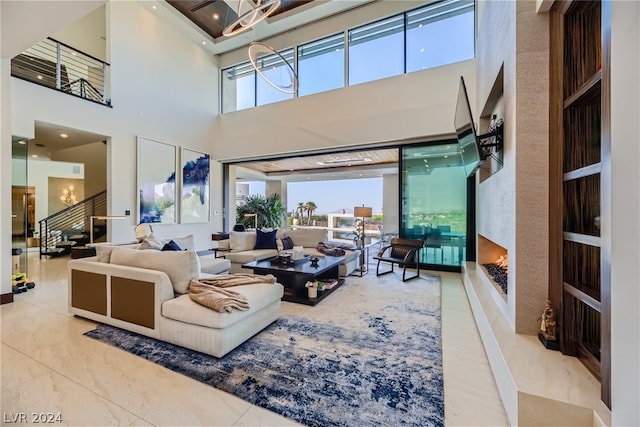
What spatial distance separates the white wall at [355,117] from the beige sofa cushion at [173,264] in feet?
14.5

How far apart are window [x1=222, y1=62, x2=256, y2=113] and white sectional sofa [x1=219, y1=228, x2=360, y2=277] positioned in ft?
13.3

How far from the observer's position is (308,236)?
574 cm

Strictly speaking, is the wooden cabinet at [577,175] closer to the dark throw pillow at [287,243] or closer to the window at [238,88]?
the dark throw pillow at [287,243]

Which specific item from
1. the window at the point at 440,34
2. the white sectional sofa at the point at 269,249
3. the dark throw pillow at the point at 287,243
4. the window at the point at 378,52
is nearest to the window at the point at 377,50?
the window at the point at 378,52

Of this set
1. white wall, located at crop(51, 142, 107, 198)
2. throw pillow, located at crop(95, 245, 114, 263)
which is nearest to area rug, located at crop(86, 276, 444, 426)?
throw pillow, located at crop(95, 245, 114, 263)

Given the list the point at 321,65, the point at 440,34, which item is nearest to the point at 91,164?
the point at 321,65

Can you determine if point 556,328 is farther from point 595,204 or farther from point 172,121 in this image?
point 172,121

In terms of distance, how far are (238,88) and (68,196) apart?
8.45m

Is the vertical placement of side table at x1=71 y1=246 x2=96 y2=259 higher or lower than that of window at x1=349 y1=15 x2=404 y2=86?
lower

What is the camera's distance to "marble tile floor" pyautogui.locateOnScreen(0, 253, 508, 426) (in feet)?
5.17

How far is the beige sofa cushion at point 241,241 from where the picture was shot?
209 inches

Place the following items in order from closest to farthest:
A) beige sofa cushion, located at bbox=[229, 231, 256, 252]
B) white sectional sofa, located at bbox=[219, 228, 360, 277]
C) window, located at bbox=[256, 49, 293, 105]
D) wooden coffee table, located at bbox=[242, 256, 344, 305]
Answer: wooden coffee table, located at bbox=[242, 256, 344, 305]
white sectional sofa, located at bbox=[219, 228, 360, 277]
beige sofa cushion, located at bbox=[229, 231, 256, 252]
window, located at bbox=[256, 49, 293, 105]

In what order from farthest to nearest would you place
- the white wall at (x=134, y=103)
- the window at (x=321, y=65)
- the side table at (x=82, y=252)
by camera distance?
the window at (x=321, y=65), the white wall at (x=134, y=103), the side table at (x=82, y=252)

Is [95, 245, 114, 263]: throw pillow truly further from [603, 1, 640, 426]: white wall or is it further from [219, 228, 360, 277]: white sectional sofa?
[603, 1, 640, 426]: white wall
